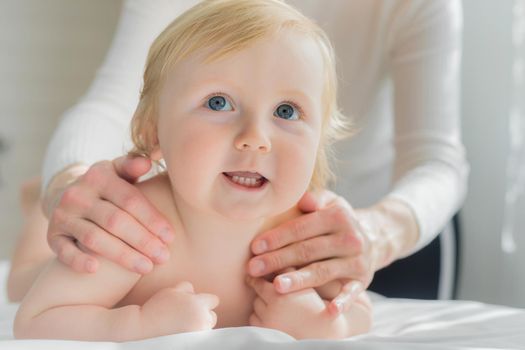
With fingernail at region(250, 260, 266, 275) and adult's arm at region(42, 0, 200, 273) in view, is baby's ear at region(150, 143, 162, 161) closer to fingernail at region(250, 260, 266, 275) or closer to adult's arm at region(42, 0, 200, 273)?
adult's arm at region(42, 0, 200, 273)

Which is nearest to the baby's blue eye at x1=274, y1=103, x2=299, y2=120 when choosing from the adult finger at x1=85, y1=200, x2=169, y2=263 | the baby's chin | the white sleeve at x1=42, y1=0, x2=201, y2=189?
the baby's chin

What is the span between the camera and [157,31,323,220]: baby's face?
0.84 meters

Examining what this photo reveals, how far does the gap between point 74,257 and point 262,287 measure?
0.24 metres

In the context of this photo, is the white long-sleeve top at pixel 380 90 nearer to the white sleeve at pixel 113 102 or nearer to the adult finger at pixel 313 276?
the white sleeve at pixel 113 102

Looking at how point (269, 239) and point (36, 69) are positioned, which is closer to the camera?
point (269, 239)

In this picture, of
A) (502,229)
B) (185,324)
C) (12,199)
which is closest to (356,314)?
(185,324)

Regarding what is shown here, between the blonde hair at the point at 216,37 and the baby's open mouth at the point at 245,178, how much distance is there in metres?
0.14

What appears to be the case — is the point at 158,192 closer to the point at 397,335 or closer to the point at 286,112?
the point at 286,112

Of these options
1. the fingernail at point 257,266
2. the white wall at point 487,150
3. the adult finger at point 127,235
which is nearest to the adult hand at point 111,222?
the adult finger at point 127,235

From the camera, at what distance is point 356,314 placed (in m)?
1.01

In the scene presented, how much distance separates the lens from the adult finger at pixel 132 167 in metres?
0.96

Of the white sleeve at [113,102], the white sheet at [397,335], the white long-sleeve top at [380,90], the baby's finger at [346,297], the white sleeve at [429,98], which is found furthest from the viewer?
the white sleeve at [429,98]

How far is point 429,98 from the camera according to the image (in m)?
1.53

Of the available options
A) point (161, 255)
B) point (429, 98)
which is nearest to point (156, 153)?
point (161, 255)
